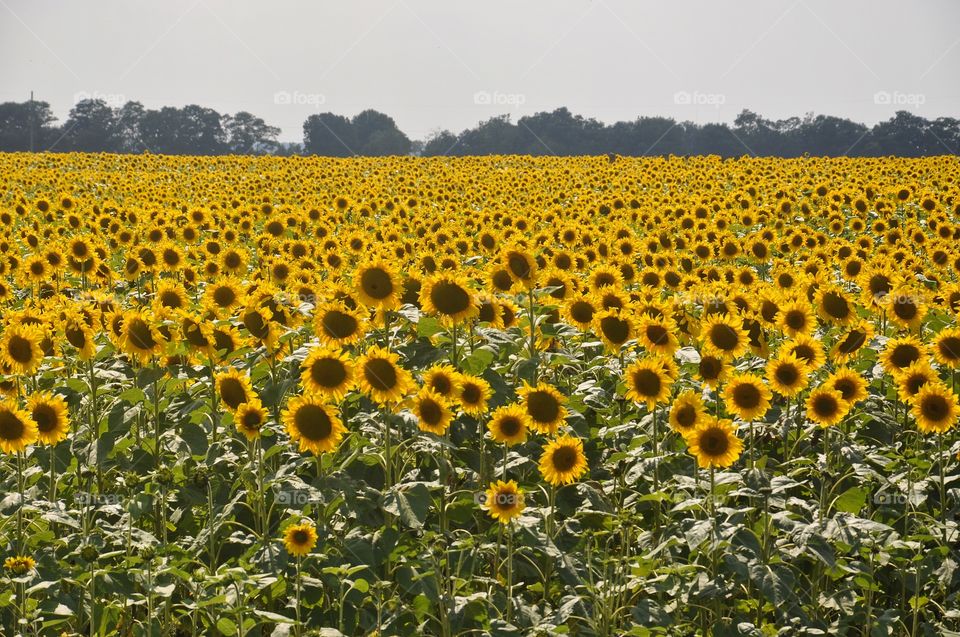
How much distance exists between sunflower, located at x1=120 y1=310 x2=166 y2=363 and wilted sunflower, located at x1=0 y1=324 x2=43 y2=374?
21.8 inches

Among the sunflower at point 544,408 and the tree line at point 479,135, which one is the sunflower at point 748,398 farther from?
the tree line at point 479,135

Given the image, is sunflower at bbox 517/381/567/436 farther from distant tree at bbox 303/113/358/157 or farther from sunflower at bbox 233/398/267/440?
distant tree at bbox 303/113/358/157

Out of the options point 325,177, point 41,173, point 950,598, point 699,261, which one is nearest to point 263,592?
point 950,598

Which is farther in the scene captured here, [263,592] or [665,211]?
[665,211]

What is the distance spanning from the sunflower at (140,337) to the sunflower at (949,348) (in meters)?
5.27

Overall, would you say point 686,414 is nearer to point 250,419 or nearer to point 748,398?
point 748,398

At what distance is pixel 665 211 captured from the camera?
16.8m

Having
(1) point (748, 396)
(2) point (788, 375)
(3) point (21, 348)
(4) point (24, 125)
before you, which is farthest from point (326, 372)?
(4) point (24, 125)

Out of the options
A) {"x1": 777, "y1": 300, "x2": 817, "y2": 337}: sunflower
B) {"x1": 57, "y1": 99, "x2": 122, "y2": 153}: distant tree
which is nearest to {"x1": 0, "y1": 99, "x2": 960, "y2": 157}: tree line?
{"x1": 57, "y1": 99, "x2": 122, "y2": 153}: distant tree

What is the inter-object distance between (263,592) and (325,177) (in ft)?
81.3

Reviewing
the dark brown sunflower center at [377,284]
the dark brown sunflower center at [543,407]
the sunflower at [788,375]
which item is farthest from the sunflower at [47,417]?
the sunflower at [788,375]

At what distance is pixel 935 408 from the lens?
5.70 metres

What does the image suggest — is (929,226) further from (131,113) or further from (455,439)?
(131,113)

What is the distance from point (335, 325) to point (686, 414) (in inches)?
89.8
